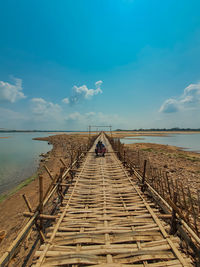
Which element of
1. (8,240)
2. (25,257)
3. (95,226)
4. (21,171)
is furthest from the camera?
(21,171)

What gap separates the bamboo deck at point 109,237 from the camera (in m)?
2.30

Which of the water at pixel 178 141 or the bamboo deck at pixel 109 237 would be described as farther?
the water at pixel 178 141

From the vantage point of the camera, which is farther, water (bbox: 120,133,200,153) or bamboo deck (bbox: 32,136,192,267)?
water (bbox: 120,133,200,153)

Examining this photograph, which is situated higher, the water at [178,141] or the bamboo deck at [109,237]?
the bamboo deck at [109,237]

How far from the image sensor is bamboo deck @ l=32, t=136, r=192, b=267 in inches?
90.7

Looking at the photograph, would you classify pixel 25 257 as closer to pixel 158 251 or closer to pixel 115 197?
pixel 115 197

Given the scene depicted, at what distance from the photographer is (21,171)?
44.8 ft

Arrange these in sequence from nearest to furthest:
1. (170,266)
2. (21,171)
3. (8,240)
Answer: (170,266) → (8,240) → (21,171)

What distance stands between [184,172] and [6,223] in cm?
1385

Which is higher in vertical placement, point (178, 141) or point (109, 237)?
point (109, 237)

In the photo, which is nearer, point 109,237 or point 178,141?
point 109,237

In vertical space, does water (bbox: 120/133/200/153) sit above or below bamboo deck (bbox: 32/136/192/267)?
below

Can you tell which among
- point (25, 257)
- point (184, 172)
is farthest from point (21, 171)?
point (184, 172)

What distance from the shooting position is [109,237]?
2.82 m
